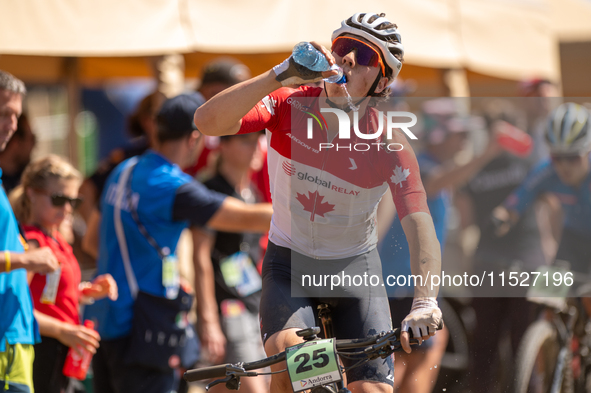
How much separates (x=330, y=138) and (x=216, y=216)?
4.69ft

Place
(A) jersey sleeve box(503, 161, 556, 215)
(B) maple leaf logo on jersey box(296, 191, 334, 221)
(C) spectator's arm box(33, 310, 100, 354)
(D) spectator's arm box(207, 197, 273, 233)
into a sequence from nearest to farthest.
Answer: (B) maple leaf logo on jersey box(296, 191, 334, 221), (C) spectator's arm box(33, 310, 100, 354), (D) spectator's arm box(207, 197, 273, 233), (A) jersey sleeve box(503, 161, 556, 215)

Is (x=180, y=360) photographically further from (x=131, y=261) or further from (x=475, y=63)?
(x=475, y=63)

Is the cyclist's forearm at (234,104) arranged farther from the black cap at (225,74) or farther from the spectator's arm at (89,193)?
the spectator's arm at (89,193)

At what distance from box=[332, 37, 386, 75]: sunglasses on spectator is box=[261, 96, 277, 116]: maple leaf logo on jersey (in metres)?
0.33

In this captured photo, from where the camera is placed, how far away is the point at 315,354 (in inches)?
93.6

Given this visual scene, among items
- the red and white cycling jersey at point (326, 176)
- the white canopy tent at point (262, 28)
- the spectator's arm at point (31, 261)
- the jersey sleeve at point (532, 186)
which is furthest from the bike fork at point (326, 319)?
the white canopy tent at point (262, 28)

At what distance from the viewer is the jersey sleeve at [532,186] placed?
18.2 ft

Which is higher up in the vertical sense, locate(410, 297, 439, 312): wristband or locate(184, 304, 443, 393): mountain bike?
locate(410, 297, 439, 312): wristband

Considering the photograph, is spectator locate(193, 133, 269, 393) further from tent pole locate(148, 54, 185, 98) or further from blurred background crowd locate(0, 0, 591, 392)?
tent pole locate(148, 54, 185, 98)

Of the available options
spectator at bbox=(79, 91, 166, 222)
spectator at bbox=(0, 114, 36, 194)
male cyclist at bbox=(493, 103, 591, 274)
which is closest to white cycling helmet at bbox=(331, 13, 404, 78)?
male cyclist at bbox=(493, 103, 591, 274)

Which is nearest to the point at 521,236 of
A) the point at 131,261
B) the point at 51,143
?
the point at 131,261

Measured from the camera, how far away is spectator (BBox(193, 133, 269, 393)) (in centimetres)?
461

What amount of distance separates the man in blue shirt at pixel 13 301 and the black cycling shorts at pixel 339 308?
1.16 metres

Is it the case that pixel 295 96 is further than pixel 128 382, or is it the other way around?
pixel 128 382
